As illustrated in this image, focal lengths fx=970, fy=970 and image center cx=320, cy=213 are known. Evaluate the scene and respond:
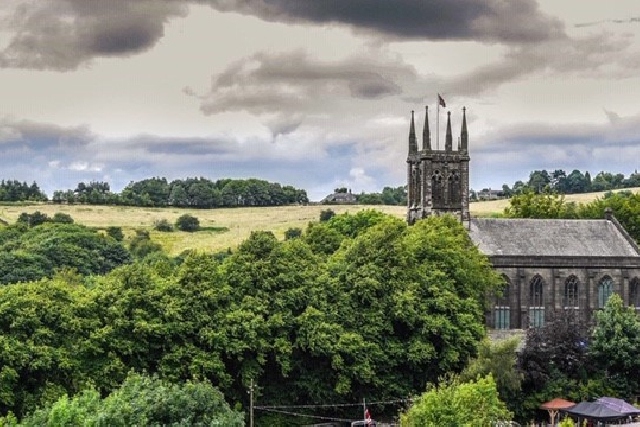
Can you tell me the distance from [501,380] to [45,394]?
29.5 m

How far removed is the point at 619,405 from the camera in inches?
2507

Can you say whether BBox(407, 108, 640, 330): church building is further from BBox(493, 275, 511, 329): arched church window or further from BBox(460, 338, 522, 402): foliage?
BBox(460, 338, 522, 402): foliage

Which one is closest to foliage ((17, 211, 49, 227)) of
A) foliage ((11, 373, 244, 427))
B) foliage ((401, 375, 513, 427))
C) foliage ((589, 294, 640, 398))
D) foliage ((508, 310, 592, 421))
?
foliage ((508, 310, 592, 421))

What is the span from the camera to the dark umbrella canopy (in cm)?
6184

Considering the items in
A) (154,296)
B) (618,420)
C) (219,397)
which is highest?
(154,296)

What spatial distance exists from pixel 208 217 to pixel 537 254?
102 meters

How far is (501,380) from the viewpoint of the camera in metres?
64.6

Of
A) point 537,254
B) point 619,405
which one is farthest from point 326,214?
point 619,405

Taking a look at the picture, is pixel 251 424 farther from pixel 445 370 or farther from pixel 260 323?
pixel 445 370

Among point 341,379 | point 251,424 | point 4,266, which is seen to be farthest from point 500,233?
point 4,266

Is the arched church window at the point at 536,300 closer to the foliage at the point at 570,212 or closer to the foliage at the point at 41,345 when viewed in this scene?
the foliage at the point at 570,212

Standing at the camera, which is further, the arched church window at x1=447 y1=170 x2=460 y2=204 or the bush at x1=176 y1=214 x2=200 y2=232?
the bush at x1=176 y1=214 x2=200 y2=232

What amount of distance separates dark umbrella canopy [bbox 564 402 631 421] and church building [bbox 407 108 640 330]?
23.5 metres

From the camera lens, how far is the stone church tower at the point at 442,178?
95.6m
